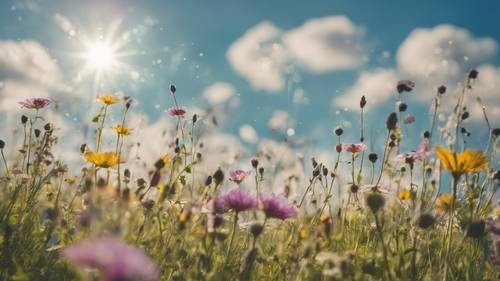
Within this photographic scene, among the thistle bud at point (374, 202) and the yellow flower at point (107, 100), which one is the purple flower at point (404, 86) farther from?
the yellow flower at point (107, 100)

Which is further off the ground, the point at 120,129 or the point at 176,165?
the point at 120,129

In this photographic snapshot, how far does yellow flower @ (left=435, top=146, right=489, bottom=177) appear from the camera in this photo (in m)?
1.74

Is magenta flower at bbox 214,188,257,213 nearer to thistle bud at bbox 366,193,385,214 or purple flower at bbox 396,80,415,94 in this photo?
thistle bud at bbox 366,193,385,214

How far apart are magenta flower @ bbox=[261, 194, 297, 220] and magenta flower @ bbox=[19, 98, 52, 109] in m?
2.30

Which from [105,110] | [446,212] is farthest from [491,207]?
[105,110]

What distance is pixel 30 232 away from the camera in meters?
2.36

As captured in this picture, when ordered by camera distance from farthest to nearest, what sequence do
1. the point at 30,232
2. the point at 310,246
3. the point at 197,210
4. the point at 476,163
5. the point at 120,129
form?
the point at 120,129 → the point at 30,232 → the point at 197,210 → the point at 476,163 → the point at 310,246

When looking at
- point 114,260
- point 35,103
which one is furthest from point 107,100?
point 114,260

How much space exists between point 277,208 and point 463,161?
734 mm

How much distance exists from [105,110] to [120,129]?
19cm

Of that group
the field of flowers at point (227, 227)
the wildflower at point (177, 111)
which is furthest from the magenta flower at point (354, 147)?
the wildflower at point (177, 111)

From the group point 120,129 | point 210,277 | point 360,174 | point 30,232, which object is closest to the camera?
point 210,277

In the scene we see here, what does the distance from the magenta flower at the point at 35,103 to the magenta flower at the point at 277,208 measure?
2303mm

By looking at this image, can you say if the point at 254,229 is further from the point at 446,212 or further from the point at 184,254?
the point at 446,212
